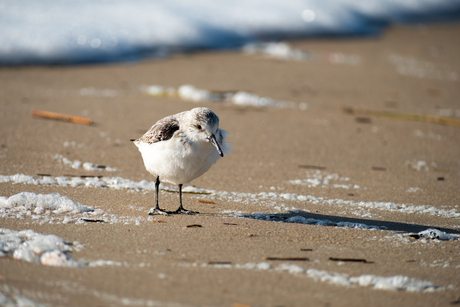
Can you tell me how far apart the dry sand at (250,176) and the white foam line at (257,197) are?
0.06 m

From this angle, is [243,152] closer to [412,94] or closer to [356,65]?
[412,94]

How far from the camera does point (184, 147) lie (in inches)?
149

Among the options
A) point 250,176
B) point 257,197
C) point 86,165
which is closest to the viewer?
point 257,197

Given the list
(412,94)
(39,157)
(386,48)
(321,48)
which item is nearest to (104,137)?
(39,157)

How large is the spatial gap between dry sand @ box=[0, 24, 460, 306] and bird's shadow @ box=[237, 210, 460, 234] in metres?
0.03

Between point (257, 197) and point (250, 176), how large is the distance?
0.52m

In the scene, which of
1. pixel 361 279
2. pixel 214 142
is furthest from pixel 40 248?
pixel 361 279

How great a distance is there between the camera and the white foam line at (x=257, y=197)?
421cm

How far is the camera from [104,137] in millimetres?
5562

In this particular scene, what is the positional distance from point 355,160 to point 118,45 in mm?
5720

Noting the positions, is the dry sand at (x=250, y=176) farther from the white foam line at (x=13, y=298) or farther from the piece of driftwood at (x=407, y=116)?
the piece of driftwood at (x=407, y=116)

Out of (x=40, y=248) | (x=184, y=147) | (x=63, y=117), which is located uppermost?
(x=63, y=117)

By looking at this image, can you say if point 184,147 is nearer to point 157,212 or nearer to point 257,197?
point 157,212

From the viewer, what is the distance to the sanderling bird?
3789mm
